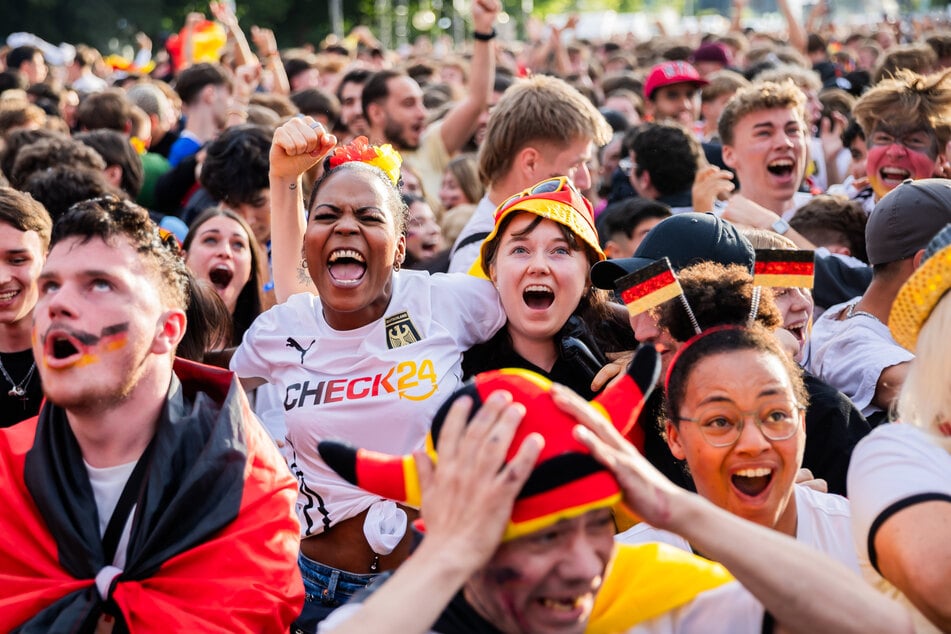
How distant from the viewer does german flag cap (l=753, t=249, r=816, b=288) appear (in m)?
3.44

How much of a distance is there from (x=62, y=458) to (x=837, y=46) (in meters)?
17.8

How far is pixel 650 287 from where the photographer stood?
10.7 feet

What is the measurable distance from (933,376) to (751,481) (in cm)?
59

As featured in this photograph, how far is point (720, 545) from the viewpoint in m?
2.28

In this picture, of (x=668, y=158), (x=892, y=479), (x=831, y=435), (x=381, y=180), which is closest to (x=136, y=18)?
(x=668, y=158)

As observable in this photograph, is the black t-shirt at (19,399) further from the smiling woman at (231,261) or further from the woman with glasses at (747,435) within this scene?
the woman with glasses at (747,435)

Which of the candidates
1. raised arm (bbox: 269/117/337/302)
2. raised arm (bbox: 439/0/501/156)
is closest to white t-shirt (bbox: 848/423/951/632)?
raised arm (bbox: 269/117/337/302)

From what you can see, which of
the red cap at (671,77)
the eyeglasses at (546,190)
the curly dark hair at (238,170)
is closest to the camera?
the eyeglasses at (546,190)

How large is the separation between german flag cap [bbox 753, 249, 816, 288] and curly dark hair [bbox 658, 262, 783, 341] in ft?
0.12

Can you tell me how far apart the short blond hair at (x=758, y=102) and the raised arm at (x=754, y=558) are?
14.4ft

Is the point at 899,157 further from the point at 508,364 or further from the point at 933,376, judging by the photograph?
the point at 933,376

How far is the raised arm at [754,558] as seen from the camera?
2258mm

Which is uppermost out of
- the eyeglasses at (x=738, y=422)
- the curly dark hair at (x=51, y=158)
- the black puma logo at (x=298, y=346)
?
the curly dark hair at (x=51, y=158)

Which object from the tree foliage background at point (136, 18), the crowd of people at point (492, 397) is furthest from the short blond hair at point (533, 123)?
the tree foliage background at point (136, 18)
